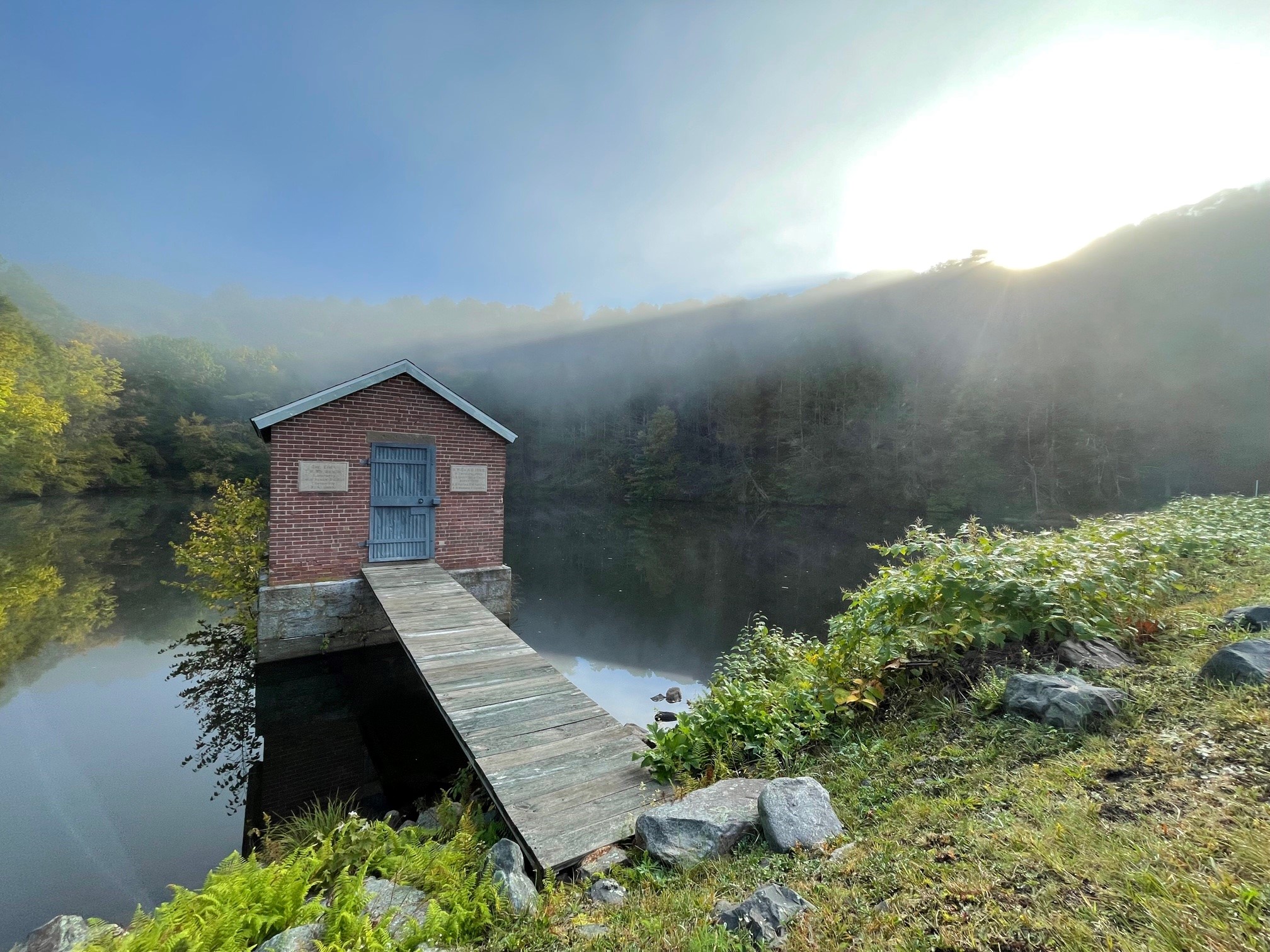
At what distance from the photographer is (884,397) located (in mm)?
50688

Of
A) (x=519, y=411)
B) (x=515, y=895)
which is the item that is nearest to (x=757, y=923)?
(x=515, y=895)

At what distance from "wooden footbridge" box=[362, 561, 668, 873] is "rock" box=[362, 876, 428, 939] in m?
0.65

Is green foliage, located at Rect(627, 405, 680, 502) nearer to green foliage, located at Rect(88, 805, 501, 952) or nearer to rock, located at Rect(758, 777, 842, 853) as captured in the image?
green foliage, located at Rect(88, 805, 501, 952)

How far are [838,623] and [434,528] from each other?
8.25 meters

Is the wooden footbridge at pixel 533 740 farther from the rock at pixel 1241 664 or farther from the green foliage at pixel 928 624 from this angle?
the rock at pixel 1241 664

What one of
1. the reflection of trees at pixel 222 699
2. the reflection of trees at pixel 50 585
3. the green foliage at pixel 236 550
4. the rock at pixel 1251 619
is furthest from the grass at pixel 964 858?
the reflection of trees at pixel 50 585

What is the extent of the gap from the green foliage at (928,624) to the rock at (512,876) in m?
1.20

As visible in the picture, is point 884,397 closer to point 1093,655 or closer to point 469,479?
point 469,479

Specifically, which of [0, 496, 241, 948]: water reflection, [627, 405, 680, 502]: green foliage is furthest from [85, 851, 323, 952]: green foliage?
[627, 405, 680, 502]: green foliage

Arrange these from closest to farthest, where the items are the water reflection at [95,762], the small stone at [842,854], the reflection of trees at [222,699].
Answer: the small stone at [842,854] → the water reflection at [95,762] → the reflection of trees at [222,699]

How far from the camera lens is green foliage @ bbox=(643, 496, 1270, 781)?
408cm

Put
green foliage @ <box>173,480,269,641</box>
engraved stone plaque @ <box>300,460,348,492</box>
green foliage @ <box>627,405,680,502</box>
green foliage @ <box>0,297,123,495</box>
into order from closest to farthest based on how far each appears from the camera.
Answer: engraved stone plaque @ <box>300,460,348,492</box> < green foliage @ <box>173,480,269,641</box> < green foliage @ <box>0,297,123,495</box> < green foliage @ <box>627,405,680,502</box>

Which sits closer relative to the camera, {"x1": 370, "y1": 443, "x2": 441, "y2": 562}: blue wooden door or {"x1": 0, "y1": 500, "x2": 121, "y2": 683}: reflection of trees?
{"x1": 0, "y1": 500, "x2": 121, "y2": 683}: reflection of trees

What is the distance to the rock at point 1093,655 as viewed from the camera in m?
3.69
